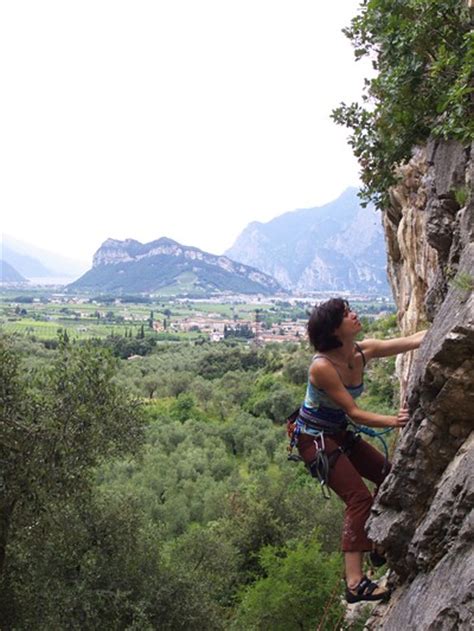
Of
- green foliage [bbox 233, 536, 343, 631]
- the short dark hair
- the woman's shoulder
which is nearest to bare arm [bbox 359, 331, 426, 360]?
the short dark hair

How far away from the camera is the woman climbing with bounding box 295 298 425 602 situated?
4949mm

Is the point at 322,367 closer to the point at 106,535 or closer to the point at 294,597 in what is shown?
the point at 106,535

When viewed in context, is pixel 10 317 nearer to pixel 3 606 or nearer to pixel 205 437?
pixel 205 437

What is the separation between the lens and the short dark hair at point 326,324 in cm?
511


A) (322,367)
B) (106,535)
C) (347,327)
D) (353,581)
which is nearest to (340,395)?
(322,367)

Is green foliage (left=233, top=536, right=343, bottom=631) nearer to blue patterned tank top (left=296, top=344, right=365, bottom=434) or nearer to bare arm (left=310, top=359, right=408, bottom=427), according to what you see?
blue patterned tank top (left=296, top=344, right=365, bottom=434)

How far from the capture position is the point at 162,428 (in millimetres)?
43031

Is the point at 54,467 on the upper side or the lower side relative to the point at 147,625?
upper

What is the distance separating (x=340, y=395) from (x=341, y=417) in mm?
545

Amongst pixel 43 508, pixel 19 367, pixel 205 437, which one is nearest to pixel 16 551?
pixel 43 508

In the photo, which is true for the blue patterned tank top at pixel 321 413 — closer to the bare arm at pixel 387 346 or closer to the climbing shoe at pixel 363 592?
the bare arm at pixel 387 346

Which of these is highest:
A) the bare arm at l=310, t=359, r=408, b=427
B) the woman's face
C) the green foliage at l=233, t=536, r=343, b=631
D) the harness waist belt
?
the woman's face

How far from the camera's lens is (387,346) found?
5.46 meters

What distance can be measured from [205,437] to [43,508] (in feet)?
104
